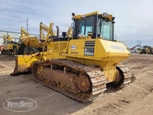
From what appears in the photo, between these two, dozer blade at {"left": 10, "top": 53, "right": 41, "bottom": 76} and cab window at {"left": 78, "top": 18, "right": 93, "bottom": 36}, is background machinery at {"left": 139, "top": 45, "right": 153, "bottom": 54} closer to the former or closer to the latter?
dozer blade at {"left": 10, "top": 53, "right": 41, "bottom": 76}

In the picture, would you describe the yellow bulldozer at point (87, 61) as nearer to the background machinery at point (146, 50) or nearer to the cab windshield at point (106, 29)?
the cab windshield at point (106, 29)

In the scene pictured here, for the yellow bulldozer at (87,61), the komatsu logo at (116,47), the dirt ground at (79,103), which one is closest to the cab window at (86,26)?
the yellow bulldozer at (87,61)

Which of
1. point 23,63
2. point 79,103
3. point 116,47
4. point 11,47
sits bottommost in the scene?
point 79,103

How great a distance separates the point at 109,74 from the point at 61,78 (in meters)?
1.78

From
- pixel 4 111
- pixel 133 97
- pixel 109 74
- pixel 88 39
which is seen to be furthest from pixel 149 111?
pixel 4 111

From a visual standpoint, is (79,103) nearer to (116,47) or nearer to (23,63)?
(116,47)

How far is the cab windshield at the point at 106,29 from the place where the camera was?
19.8 ft

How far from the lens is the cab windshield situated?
6031 mm

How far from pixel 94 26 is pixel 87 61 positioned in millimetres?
1237

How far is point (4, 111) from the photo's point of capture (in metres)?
4.57

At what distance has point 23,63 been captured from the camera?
8781mm

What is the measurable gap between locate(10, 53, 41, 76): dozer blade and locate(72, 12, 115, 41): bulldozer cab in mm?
3493

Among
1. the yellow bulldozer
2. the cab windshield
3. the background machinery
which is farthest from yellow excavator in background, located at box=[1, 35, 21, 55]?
the background machinery

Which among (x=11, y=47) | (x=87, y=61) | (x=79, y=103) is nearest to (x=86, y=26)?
(x=87, y=61)
